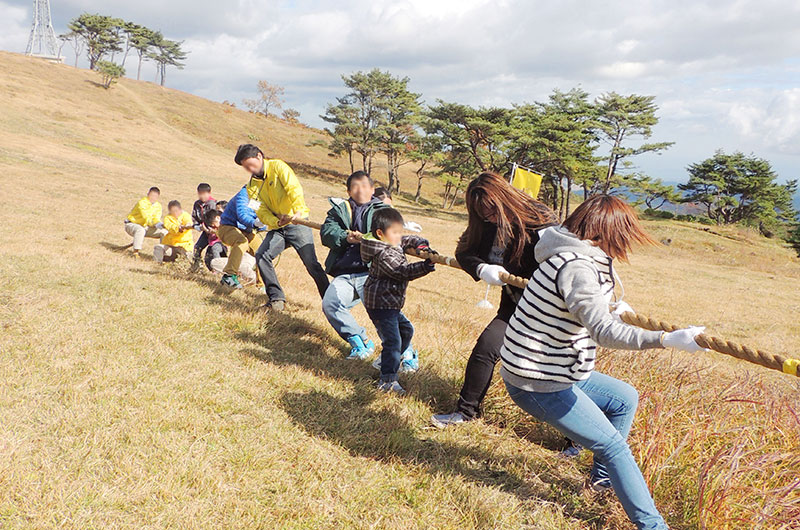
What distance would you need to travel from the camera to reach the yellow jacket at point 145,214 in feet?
33.3

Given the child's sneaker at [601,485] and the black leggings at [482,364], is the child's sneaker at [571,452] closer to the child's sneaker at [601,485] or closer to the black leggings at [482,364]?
the child's sneaker at [601,485]

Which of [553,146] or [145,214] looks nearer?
[145,214]

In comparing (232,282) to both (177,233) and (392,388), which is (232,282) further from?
(392,388)

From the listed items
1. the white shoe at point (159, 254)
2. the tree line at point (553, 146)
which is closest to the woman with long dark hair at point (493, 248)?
the white shoe at point (159, 254)

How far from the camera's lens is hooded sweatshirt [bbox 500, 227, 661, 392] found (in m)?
2.46

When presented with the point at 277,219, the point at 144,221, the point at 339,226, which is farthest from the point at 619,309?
the point at 144,221

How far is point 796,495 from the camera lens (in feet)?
9.53

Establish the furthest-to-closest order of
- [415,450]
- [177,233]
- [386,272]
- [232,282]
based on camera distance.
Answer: [177,233] → [232,282] → [386,272] → [415,450]

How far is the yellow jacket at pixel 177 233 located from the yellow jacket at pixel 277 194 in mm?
3608

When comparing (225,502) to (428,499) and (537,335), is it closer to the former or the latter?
(428,499)

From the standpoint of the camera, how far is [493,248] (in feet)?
12.6

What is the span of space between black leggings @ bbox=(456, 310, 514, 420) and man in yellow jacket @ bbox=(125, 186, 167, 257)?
328 inches

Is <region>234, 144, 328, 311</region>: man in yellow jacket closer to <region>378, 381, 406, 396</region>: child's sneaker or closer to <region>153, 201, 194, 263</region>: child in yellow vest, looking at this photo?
<region>378, 381, 406, 396</region>: child's sneaker

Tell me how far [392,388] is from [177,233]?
6734 millimetres
